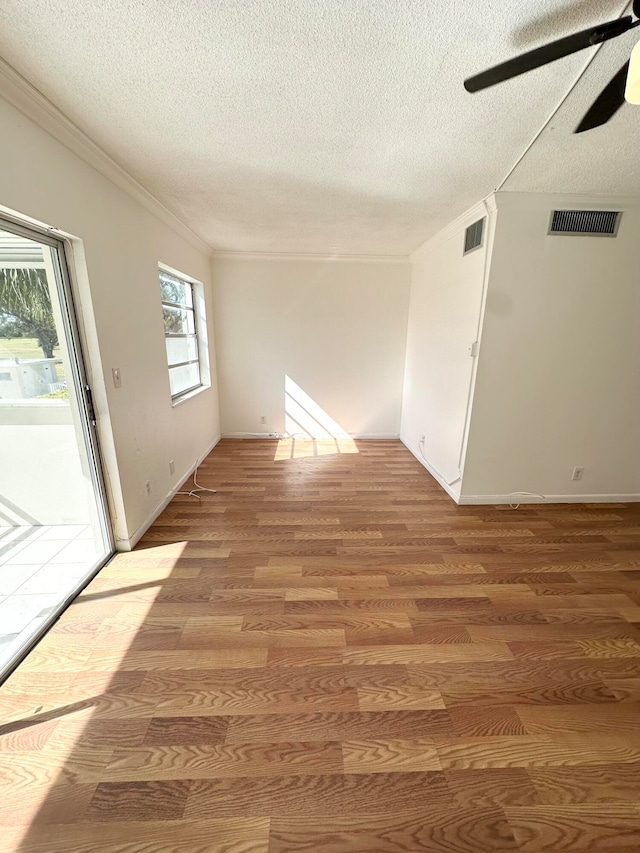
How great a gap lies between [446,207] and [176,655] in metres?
3.57

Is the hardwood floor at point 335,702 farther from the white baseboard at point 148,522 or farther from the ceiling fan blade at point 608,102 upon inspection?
the ceiling fan blade at point 608,102

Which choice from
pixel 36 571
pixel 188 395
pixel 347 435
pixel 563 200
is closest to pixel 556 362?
pixel 563 200

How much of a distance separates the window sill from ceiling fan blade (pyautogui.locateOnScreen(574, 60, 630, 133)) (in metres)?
3.19

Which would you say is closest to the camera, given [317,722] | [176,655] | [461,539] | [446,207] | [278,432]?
[317,722]

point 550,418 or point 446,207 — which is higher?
point 446,207

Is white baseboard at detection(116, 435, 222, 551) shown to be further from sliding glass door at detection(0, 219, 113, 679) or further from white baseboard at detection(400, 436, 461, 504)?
white baseboard at detection(400, 436, 461, 504)

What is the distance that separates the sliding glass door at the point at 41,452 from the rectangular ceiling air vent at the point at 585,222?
10.9ft

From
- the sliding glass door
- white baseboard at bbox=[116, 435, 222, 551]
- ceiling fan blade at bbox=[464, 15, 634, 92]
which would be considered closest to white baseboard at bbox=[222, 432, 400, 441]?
white baseboard at bbox=[116, 435, 222, 551]

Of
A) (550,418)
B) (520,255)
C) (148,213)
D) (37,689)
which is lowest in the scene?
(37,689)

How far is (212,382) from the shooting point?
4.17m

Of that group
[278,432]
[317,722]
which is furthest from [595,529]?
[278,432]

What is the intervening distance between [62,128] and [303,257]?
284cm

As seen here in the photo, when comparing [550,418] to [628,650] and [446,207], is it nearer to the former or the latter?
[628,650]

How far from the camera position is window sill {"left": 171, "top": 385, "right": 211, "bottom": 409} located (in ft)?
10.0
